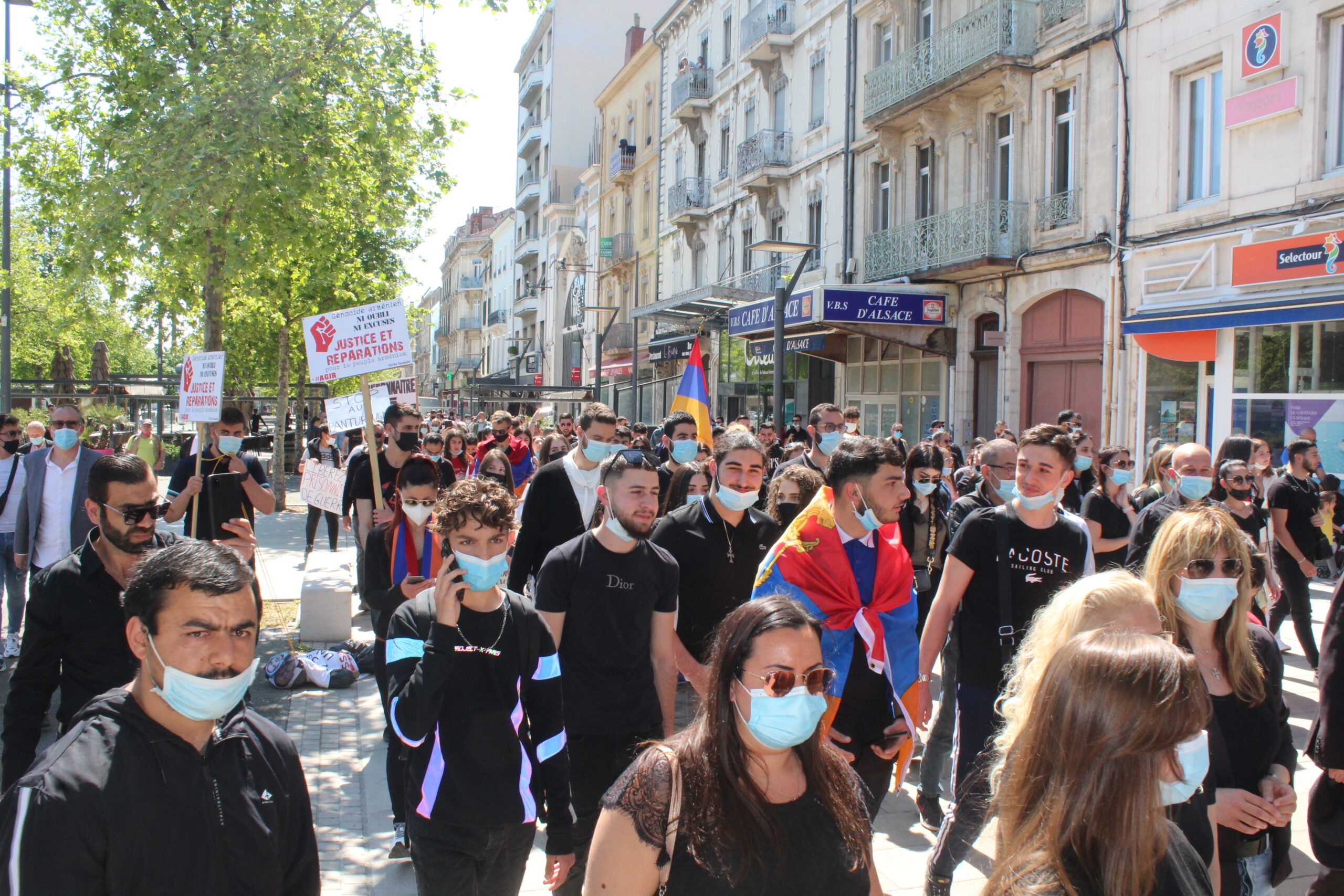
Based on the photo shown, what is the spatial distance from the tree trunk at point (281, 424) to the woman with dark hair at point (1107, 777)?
18.8m

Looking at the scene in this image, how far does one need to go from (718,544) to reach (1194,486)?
3.38 meters

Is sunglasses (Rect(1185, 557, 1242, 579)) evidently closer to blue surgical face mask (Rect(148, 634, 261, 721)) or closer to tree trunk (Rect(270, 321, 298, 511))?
blue surgical face mask (Rect(148, 634, 261, 721))

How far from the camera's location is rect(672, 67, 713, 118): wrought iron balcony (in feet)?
107

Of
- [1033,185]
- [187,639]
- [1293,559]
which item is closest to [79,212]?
[187,639]

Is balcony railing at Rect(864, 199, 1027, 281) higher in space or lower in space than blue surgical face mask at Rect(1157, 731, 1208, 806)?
higher

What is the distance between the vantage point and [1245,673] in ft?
10.5

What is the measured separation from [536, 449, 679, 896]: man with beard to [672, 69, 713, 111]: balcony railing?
3057cm

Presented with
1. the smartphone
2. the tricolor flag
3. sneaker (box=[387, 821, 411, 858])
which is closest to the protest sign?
the smartphone

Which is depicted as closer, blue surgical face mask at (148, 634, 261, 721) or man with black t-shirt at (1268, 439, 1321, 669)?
blue surgical face mask at (148, 634, 261, 721)

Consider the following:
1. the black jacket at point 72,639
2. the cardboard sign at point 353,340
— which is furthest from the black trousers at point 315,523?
the black jacket at point 72,639

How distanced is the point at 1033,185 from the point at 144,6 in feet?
45.6

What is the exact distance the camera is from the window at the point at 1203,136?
1431cm

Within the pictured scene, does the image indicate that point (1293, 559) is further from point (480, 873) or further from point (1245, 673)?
point (480, 873)

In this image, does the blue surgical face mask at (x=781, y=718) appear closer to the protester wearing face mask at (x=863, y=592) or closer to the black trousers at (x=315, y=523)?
the protester wearing face mask at (x=863, y=592)
